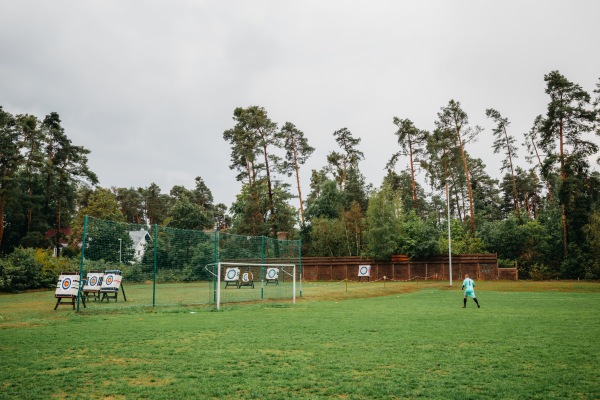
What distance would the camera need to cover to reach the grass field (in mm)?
5547

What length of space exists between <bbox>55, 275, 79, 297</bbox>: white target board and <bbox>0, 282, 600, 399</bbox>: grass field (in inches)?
106

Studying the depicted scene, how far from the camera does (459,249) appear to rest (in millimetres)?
47562

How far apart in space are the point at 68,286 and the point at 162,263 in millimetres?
3521

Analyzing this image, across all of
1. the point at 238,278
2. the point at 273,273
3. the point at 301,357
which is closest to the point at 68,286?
the point at 238,278

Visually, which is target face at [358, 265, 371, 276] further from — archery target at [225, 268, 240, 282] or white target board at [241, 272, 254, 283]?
archery target at [225, 268, 240, 282]

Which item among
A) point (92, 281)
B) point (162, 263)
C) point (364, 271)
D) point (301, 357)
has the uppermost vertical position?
point (162, 263)

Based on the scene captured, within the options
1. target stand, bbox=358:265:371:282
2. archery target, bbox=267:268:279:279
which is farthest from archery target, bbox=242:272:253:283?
target stand, bbox=358:265:371:282

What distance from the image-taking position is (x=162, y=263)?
1781 cm

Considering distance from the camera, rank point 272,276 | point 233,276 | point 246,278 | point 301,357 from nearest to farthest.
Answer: point 301,357 < point 233,276 < point 246,278 < point 272,276

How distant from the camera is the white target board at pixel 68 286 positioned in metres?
16.0

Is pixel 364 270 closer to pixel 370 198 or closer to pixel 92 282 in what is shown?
pixel 370 198

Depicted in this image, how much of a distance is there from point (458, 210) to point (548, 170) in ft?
84.8

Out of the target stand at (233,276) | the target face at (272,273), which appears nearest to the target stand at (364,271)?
the target face at (272,273)

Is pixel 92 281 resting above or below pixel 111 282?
above
